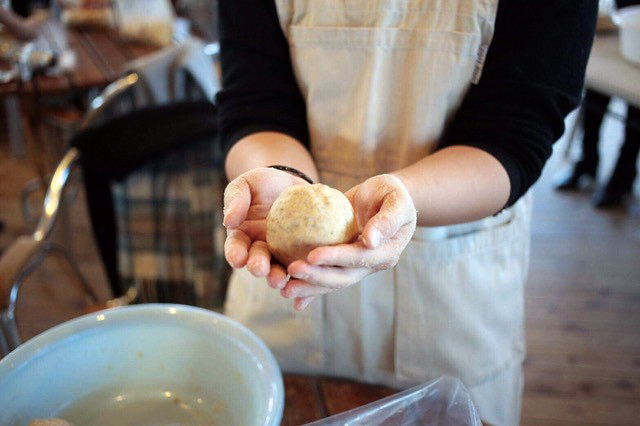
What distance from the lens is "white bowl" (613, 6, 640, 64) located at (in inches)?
65.0

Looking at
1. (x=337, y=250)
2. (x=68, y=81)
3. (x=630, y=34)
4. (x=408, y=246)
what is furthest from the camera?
(x=68, y=81)

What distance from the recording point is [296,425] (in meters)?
0.65

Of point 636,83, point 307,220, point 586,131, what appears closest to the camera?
point 307,220

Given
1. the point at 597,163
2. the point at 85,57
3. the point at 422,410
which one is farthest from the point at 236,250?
the point at 597,163

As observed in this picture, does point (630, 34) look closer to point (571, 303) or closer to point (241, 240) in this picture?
point (571, 303)

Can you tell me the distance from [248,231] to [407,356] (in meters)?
0.34

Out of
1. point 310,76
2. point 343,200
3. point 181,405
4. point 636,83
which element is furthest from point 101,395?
point 636,83

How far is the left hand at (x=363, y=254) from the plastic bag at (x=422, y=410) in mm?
129

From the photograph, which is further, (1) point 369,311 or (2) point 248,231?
(1) point 369,311

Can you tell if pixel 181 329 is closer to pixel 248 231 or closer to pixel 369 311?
pixel 248 231

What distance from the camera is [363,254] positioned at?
0.53 metres

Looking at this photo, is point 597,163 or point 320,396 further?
point 597,163

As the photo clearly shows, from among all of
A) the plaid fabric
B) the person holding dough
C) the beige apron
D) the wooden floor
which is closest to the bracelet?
the person holding dough

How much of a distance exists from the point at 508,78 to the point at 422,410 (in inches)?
16.4
